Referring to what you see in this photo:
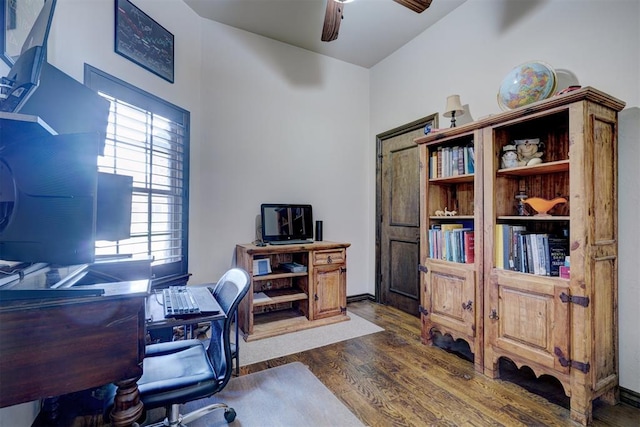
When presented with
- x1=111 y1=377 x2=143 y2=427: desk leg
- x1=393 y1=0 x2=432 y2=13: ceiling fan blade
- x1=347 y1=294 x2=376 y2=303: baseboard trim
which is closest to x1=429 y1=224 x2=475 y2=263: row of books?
x1=347 y1=294 x2=376 y2=303: baseboard trim

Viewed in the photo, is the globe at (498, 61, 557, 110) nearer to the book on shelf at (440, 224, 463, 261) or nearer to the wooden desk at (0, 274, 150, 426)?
the book on shelf at (440, 224, 463, 261)

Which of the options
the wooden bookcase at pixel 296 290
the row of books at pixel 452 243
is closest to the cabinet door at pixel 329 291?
the wooden bookcase at pixel 296 290

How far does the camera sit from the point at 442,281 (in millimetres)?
2514

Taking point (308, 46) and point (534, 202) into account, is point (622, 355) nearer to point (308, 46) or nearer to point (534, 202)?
point (534, 202)

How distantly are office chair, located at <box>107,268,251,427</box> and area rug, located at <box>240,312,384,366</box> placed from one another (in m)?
0.84

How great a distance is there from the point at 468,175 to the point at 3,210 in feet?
8.59

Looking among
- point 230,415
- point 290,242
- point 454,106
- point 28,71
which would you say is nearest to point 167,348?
point 230,415

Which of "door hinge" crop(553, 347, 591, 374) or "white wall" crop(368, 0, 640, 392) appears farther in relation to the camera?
"white wall" crop(368, 0, 640, 392)

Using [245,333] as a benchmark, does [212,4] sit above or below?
above

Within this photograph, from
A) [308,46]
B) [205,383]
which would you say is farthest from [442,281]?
[308,46]

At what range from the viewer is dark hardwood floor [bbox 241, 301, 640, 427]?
1.71 metres

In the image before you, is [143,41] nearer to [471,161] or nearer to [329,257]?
[329,257]

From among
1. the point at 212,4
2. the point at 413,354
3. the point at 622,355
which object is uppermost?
the point at 212,4

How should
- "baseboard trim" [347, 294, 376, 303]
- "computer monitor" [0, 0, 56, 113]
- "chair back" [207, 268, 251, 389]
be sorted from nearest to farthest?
1. "computer monitor" [0, 0, 56, 113]
2. "chair back" [207, 268, 251, 389]
3. "baseboard trim" [347, 294, 376, 303]
